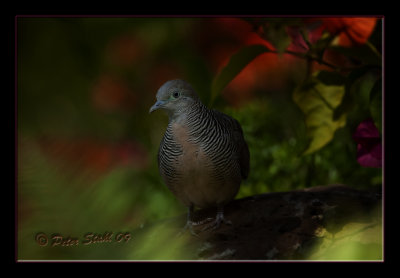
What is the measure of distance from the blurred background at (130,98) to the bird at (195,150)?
0.16 metres

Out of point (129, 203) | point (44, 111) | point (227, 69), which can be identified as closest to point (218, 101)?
point (227, 69)

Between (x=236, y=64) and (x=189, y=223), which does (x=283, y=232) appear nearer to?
(x=189, y=223)

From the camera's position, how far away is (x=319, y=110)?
3.62 m

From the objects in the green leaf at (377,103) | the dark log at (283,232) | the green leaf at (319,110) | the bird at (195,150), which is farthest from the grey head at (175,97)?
the green leaf at (377,103)

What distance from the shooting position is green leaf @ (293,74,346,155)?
3604 mm

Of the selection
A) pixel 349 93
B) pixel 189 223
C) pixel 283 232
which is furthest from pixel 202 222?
pixel 349 93

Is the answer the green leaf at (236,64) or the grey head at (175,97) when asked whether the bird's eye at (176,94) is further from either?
the green leaf at (236,64)

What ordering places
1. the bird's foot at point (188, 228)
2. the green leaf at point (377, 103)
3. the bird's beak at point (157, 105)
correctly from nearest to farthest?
the bird's beak at point (157, 105), the green leaf at point (377, 103), the bird's foot at point (188, 228)

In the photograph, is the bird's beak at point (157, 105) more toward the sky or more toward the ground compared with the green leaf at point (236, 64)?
more toward the ground

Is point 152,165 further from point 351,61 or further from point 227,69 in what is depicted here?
point 351,61

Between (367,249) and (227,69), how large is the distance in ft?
4.45

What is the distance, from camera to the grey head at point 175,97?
11.2 ft

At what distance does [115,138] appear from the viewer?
3664mm

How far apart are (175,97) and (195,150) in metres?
0.33
